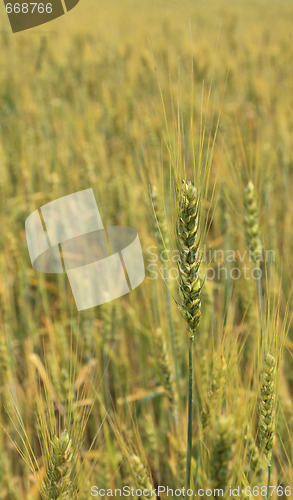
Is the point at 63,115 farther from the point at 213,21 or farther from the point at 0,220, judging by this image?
the point at 213,21

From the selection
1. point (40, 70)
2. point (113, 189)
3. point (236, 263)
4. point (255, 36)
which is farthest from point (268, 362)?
point (255, 36)

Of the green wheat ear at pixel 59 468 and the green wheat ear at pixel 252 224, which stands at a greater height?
the green wheat ear at pixel 252 224

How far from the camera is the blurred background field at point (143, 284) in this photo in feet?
1.76

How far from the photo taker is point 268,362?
501 mm

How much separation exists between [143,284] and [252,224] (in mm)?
340

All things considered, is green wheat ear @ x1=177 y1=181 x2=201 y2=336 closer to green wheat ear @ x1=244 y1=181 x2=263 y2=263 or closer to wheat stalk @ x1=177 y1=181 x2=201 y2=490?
wheat stalk @ x1=177 y1=181 x2=201 y2=490

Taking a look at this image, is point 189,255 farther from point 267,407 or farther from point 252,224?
point 252,224

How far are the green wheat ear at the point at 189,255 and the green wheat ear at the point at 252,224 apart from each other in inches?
12.2

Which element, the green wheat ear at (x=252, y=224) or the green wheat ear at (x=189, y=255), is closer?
the green wheat ear at (x=189, y=255)

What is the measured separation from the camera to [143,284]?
1.04m

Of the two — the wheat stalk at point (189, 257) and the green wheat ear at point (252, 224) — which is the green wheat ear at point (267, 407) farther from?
the green wheat ear at point (252, 224)

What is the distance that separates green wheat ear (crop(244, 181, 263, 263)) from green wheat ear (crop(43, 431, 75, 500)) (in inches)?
16.8

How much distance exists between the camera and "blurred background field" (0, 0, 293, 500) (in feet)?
1.76

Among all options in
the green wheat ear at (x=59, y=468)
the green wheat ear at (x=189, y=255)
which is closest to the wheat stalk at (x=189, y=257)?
the green wheat ear at (x=189, y=255)
